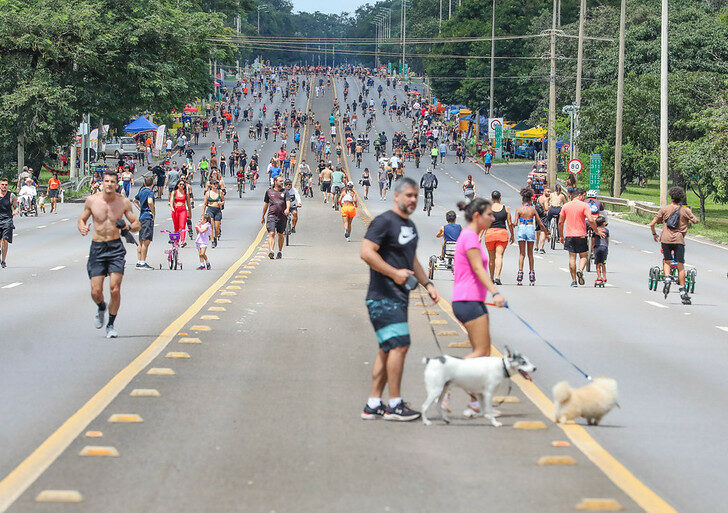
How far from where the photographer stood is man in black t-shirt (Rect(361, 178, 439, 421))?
9258 millimetres

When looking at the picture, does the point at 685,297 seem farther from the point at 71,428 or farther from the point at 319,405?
the point at 71,428

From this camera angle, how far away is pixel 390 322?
30.4ft

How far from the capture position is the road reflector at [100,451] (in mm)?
8123

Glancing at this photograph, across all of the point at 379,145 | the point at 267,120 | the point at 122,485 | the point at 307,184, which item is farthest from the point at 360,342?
the point at 267,120

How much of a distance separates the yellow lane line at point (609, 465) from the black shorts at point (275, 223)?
17371mm

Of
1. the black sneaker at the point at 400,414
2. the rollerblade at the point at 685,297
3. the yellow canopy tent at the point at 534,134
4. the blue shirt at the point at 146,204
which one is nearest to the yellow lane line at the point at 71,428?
the black sneaker at the point at 400,414

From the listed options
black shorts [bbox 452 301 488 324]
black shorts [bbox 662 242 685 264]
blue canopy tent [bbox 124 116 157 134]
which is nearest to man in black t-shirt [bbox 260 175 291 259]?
black shorts [bbox 662 242 685 264]

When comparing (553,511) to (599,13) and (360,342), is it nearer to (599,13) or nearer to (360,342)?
(360,342)

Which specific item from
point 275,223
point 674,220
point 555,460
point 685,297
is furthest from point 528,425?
point 275,223

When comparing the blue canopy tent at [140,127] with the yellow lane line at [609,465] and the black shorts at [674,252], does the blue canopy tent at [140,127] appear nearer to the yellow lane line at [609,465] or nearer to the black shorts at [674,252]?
the black shorts at [674,252]

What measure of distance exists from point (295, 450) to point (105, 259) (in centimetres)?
645

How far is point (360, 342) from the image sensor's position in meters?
14.0

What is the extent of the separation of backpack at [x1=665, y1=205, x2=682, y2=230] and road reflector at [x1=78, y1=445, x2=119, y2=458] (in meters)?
13.3

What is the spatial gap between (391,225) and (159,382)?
2.90 metres
